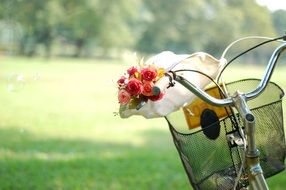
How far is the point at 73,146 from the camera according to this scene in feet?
23.1

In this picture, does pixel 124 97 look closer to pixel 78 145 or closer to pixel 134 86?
pixel 134 86

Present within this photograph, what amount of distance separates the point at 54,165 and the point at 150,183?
1161 mm

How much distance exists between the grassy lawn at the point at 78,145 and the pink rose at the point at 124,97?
0.27 feet

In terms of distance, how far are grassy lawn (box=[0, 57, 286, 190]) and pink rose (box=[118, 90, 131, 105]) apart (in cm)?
8

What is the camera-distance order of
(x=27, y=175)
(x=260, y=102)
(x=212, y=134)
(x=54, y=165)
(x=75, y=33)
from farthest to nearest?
(x=75, y=33) → (x=54, y=165) → (x=27, y=175) → (x=260, y=102) → (x=212, y=134)

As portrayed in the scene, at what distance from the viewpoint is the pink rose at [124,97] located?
1.48 m

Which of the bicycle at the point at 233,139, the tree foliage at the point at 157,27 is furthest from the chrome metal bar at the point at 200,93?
the tree foliage at the point at 157,27

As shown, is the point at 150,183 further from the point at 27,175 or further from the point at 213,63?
the point at 213,63

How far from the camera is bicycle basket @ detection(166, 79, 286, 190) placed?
1701 mm

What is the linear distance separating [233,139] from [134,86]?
0.48 meters

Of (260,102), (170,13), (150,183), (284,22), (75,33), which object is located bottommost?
(150,183)

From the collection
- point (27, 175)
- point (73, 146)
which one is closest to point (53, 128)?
point (73, 146)

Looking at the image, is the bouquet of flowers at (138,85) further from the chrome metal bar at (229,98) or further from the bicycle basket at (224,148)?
the bicycle basket at (224,148)

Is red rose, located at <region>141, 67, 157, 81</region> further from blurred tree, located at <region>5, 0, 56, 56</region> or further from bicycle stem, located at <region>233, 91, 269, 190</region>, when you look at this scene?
blurred tree, located at <region>5, 0, 56, 56</region>
